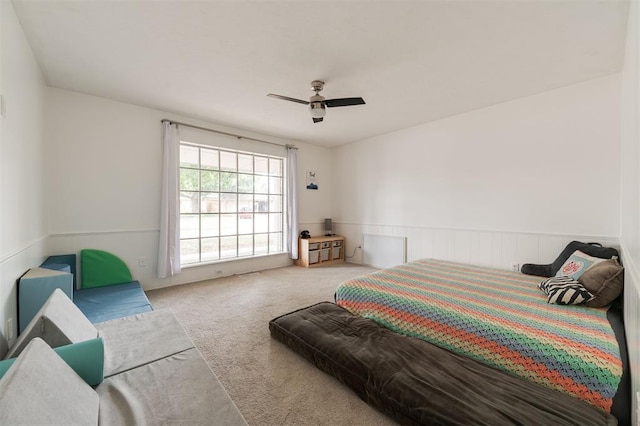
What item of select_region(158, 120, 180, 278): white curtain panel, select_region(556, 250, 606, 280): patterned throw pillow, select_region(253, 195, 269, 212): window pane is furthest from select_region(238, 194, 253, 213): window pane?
select_region(556, 250, 606, 280): patterned throw pillow

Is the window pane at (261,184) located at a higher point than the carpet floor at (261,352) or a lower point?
higher

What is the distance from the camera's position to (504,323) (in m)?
1.72

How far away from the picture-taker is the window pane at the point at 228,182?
4.54 meters

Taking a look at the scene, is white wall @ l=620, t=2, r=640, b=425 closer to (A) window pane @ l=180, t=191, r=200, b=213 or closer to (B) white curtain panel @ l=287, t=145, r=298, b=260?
(B) white curtain panel @ l=287, t=145, r=298, b=260

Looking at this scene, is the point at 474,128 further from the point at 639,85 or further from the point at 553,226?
the point at 639,85

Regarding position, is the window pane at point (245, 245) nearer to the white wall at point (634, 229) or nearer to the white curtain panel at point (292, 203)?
the white curtain panel at point (292, 203)

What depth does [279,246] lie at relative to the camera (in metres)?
5.43

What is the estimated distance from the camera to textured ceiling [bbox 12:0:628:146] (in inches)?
73.9

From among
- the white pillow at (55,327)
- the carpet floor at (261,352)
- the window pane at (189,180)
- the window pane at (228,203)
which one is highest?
the window pane at (189,180)

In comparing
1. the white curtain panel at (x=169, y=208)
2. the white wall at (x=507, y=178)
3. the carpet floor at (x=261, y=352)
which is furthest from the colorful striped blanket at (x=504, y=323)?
the white curtain panel at (x=169, y=208)

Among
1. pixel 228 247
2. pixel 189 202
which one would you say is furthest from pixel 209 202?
pixel 228 247

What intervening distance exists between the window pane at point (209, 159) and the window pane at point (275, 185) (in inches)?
44.2

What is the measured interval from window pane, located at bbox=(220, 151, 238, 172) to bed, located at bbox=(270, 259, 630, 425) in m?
3.13

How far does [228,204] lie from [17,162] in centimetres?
271
